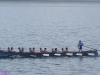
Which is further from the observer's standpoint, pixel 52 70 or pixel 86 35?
pixel 86 35

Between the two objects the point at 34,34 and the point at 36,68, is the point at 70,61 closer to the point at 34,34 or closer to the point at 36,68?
the point at 36,68

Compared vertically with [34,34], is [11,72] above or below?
below

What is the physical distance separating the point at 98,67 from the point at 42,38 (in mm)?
30448

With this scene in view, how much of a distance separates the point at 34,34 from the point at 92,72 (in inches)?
1603

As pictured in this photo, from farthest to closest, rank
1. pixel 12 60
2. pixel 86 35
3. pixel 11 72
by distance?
pixel 86 35 < pixel 12 60 < pixel 11 72

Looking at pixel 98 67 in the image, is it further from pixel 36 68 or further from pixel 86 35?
pixel 86 35

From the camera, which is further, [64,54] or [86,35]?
[86,35]

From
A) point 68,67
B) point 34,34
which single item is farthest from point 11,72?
Result: point 34,34

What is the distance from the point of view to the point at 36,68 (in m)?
60.7

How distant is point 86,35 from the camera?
320 ft

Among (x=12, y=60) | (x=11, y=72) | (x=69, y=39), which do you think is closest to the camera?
(x=11, y=72)

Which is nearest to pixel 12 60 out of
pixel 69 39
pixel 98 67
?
pixel 98 67

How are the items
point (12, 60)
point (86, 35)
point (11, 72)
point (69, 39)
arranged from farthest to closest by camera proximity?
point (86, 35) < point (69, 39) < point (12, 60) < point (11, 72)

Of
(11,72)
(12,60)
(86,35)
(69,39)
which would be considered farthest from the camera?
(86,35)
